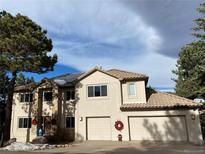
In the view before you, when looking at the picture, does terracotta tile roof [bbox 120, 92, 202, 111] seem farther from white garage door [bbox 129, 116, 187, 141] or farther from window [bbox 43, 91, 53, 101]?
window [bbox 43, 91, 53, 101]

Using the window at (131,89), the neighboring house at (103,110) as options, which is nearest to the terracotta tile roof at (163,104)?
the neighboring house at (103,110)

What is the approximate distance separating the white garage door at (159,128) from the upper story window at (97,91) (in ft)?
12.9

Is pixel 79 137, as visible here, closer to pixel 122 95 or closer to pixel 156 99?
pixel 122 95

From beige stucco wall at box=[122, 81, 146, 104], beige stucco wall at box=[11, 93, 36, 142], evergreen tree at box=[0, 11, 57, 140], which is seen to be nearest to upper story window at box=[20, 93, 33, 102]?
beige stucco wall at box=[11, 93, 36, 142]

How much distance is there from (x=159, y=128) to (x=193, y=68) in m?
12.7

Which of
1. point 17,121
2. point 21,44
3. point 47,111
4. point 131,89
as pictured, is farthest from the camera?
point 17,121

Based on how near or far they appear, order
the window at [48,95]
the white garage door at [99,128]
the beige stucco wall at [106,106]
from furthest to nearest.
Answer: the window at [48,95]
the white garage door at [99,128]
the beige stucco wall at [106,106]

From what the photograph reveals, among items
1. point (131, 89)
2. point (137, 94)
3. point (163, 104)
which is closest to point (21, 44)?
point (131, 89)

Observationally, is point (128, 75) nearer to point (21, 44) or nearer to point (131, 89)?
point (131, 89)

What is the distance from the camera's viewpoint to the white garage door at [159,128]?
1889 centimetres

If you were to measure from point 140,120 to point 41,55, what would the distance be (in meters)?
11.7

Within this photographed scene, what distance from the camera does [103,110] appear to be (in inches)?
826

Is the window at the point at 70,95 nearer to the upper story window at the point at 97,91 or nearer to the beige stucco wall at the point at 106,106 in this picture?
the beige stucco wall at the point at 106,106

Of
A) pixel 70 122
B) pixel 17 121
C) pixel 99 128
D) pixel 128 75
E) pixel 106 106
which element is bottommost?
pixel 99 128
